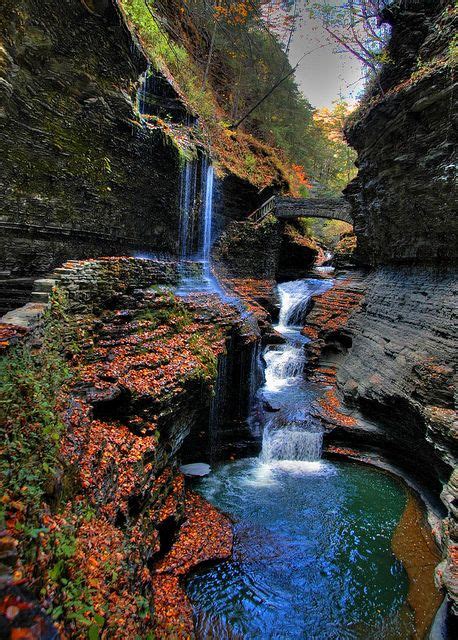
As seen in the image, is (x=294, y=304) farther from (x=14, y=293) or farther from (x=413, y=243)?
(x=14, y=293)

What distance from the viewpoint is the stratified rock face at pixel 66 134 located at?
9.59m

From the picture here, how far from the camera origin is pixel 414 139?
32.9ft

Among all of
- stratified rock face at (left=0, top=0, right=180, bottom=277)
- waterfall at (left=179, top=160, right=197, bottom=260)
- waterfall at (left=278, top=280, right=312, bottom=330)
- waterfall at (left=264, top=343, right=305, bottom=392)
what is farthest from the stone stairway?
waterfall at (left=278, top=280, right=312, bottom=330)

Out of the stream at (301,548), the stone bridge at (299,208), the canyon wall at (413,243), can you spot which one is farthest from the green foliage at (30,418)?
the stone bridge at (299,208)

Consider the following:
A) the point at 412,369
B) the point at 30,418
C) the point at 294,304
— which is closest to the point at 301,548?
the point at 412,369

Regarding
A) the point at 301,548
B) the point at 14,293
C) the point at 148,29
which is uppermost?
the point at 148,29

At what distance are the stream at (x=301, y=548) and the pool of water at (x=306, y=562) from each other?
0.07 feet

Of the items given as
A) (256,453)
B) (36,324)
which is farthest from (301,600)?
(36,324)

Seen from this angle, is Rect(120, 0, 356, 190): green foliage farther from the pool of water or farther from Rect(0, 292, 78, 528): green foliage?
the pool of water

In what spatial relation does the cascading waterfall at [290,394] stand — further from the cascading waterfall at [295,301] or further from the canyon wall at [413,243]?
the canyon wall at [413,243]

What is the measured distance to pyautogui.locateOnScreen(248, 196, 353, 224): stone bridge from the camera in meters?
23.3

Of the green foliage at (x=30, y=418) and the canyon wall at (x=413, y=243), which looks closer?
→ the green foliage at (x=30, y=418)

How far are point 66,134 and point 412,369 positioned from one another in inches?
538

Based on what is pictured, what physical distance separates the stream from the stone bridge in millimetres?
16035
